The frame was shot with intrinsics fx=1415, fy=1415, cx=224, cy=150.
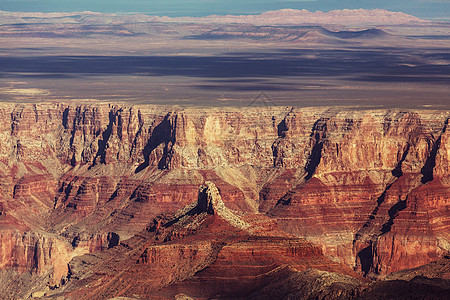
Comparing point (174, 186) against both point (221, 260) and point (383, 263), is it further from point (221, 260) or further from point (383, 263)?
point (221, 260)

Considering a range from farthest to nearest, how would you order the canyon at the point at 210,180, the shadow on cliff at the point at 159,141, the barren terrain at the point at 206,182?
1. the shadow on cliff at the point at 159,141
2. the canyon at the point at 210,180
3. the barren terrain at the point at 206,182

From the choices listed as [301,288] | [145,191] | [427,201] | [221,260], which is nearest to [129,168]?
[145,191]

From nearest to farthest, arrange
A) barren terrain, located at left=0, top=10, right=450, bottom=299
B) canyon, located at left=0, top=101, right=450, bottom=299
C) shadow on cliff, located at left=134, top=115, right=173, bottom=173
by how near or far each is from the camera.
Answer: barren terrain, located at left=0, top=10, right=450, bottom=299 → canyon, located at left=0, top=101, right=450, bottom=299 → shadow on cliff, located at left=134, top=115, right=173, bottom=173

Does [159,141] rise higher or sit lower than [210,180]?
higher

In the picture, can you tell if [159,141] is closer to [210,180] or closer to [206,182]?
[210,180]

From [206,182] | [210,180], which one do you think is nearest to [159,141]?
[210,180]

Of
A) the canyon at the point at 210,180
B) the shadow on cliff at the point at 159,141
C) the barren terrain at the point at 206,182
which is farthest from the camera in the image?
the shadow on cliff at the point at 159,141

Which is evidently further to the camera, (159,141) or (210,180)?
(159,141)

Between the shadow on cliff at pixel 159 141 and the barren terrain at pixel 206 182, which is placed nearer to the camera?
the barren terrain at pixel 206 182

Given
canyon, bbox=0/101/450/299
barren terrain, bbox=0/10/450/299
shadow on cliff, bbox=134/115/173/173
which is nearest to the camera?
barren terrain, bbox=0/10/450/299
